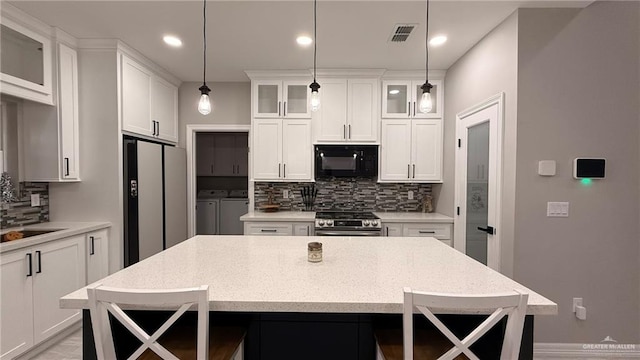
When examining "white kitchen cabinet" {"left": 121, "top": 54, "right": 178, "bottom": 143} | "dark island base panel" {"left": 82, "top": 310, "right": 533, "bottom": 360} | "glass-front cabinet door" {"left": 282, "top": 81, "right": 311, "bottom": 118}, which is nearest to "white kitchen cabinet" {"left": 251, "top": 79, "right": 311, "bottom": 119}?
"glass-front cabinet door" {"left": 282, "top": 81, "right": 311, "bottom": 118}

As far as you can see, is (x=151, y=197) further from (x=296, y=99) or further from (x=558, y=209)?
(x=558, y=209)

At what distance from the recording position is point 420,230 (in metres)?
3.38

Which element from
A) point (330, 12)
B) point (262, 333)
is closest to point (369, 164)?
point (330, 12)

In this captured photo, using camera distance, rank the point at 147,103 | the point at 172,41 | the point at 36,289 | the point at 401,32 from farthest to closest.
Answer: the point at 147,103, the point at 172,41, the point at 401,32, the point at 36,289

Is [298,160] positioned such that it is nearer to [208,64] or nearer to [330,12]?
[208,64]

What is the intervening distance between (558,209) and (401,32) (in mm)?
1864

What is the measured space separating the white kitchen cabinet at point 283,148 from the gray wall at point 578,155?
219 centimetres

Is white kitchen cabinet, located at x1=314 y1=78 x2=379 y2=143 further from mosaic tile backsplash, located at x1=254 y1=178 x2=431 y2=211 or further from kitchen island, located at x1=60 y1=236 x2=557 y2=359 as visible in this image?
kitchen island, located at x1=60 y1=236 x2=557 y2=359

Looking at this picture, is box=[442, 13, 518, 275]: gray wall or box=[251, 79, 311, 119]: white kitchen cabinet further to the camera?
box=[251, 79, 311, 119]: white kitchen cabinet

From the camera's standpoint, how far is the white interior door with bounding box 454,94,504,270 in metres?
2.46

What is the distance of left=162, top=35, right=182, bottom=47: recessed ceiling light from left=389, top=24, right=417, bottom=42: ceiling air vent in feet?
6.42

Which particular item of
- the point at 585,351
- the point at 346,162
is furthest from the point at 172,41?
the point at 585,351

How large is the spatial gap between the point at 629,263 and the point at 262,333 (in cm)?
264

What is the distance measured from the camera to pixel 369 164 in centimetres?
365
